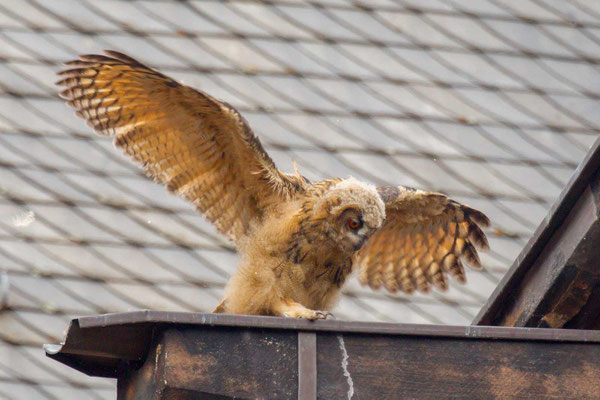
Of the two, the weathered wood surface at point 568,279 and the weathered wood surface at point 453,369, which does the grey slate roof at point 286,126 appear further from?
the weathered wood surface at point 453,369

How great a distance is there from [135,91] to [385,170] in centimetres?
188

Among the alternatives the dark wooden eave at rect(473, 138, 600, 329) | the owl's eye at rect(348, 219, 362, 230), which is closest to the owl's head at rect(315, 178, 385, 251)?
the owl's eye at rect(348, 219, 362, 230)

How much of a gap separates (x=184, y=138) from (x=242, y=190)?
0.29 m

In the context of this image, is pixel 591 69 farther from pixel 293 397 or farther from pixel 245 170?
pixel 293 397

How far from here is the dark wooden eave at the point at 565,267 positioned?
2984 mm

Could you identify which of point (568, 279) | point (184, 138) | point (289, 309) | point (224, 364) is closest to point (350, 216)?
point (289, 309)

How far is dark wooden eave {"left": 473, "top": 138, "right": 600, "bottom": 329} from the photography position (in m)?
2.98

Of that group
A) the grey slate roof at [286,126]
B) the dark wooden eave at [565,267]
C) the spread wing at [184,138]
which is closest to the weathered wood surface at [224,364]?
the dark wooden eave at [565,267]

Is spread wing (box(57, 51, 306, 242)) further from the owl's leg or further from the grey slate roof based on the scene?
the grey slate roof

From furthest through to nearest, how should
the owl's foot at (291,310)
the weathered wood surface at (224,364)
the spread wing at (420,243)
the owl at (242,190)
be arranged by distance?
the spread wing at (420,243) < the owl at (242,190) < the owl's foot at (291,310) < the weathered wood surface at (224,364)

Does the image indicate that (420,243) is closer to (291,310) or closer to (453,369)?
(291,310)

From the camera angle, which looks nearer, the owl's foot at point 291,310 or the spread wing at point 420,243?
the owl's foot at point 291,310

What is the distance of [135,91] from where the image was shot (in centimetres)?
384

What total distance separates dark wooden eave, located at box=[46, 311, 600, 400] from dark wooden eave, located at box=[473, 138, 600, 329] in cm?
29
